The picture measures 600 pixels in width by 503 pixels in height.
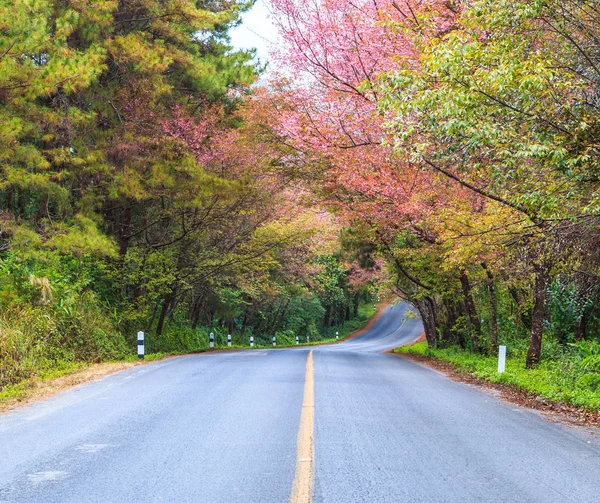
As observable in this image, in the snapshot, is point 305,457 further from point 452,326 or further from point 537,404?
point 452,326

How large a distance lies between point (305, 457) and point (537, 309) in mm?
10012

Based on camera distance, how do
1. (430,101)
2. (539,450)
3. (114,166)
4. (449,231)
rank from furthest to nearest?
1. (114,166)
2. (449,231)
3. (430,101)
4. (539,450)

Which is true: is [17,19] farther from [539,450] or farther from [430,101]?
[539,450]

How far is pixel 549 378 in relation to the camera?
39.1 feet

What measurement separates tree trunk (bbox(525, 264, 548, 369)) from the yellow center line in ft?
23.0

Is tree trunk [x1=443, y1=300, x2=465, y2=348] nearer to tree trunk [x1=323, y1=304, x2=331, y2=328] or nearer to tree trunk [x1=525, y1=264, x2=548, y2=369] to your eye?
tree trunk [x1=525, y1=264, x2=548, y2=369]

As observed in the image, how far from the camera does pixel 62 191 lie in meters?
14.6

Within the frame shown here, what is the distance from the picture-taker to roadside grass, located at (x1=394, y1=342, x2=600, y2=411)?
10094mm

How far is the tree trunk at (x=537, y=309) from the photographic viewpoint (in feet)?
43.7

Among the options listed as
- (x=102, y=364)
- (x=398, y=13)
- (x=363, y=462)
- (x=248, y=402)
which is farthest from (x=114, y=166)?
(x=363, y=462)

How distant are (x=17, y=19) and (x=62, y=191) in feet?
15.0

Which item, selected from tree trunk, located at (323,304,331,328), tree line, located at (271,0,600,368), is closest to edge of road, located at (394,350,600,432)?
tree line, located at (271,0,600,368)

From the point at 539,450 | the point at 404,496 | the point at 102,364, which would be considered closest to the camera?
the point at 404,496

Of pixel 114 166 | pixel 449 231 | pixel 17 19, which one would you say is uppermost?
pixel 17 19
